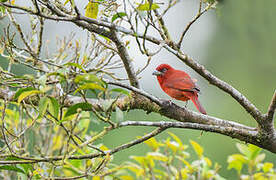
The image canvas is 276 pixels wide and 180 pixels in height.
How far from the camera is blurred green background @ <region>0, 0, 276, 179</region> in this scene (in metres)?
9.80

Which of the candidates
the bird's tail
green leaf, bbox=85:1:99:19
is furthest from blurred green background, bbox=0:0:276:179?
green leaf, bbox=85:1:99:19

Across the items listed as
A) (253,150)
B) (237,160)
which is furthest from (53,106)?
(237,160)

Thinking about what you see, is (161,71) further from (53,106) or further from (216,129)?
(53,106)

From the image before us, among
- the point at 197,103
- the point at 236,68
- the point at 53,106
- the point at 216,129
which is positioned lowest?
the point at 53,106

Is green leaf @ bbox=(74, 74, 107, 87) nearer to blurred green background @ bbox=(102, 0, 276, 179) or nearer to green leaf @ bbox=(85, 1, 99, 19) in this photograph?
green leaf @ bbox=(85, 1, 99, 19)

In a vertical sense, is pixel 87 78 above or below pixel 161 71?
below

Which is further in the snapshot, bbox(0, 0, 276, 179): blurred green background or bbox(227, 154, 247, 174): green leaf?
bbox(0, 0, 276, 179): blurred green background

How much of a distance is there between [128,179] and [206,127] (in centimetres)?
96

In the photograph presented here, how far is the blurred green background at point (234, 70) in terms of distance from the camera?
9.80 metres

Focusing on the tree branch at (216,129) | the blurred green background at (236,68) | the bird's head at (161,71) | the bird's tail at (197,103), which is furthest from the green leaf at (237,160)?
the blurred green background at (236,68)

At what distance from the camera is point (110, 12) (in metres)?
2.26

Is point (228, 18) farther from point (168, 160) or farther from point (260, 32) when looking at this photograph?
point (168, 160)

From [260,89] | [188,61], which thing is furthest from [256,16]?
A: [188,61]

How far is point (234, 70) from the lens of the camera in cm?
1411
